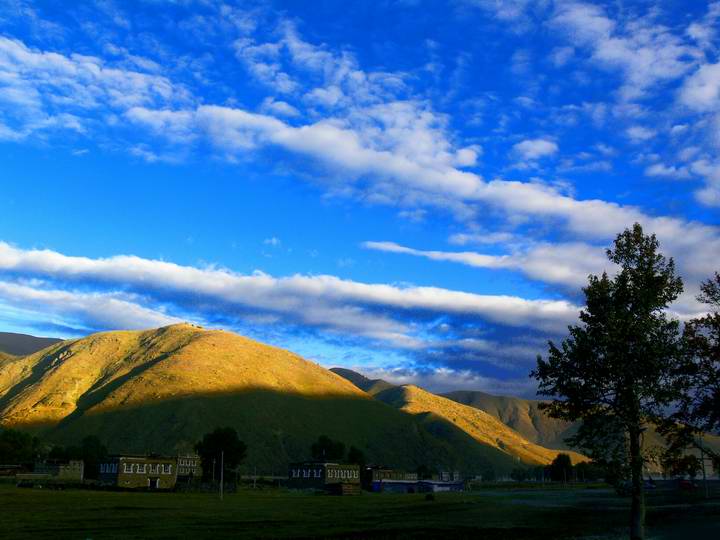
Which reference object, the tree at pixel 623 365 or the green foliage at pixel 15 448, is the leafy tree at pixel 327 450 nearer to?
the green foliage at pixel 15 448

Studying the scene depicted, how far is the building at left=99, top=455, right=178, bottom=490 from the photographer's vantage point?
430ft

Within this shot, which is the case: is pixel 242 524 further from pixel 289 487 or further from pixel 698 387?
pixel 289 487

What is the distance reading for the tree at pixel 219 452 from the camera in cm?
15038

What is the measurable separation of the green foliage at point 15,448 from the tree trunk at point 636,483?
159376 mm

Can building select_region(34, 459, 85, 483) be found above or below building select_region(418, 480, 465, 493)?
above

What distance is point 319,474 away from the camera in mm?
154125

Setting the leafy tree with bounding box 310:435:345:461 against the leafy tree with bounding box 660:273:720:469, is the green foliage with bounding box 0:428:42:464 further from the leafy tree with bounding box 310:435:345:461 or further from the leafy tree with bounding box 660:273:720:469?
the leafy tree with bounding box 660:273:720:469

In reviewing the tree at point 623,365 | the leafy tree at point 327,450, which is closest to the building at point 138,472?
the leafy tree at point 327,450

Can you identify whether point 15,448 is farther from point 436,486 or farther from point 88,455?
point 436,486

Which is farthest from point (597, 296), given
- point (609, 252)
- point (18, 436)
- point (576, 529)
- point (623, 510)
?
→ point (18, 436)

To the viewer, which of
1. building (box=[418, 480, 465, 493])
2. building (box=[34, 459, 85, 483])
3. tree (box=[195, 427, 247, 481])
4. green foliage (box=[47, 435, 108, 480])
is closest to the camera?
building (box=[34, 459, 85, 483])

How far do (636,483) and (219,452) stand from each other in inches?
5256

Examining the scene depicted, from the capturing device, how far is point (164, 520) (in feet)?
188

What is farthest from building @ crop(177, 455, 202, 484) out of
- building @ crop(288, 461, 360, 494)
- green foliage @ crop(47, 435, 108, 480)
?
building @ crop(288, 461, 360, 494)
